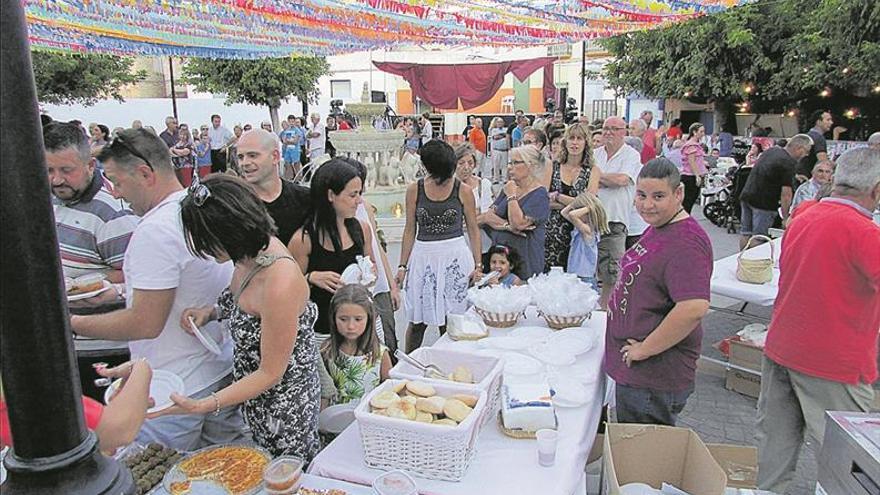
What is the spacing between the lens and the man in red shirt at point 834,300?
243 cm

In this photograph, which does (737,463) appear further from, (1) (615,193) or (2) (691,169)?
(2) (691,169)

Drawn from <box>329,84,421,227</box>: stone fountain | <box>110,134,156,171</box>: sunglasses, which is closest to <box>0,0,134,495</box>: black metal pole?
<box>110,134,156,171</box>: sunglasses

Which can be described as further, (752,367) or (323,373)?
(752,367)

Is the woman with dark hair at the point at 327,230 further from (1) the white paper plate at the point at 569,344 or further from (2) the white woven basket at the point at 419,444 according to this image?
(2) the white woven basket at the point at 419,444

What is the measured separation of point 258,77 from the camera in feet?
51.2

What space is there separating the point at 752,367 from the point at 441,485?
326 centimetres

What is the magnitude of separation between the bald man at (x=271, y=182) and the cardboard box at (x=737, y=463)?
90.5 inches

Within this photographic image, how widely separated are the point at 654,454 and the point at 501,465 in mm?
818

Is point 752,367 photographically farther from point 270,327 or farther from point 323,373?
point 270,327

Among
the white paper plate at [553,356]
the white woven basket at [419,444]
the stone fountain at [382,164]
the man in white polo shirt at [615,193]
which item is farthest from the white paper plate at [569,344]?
the stone fountain at [382,164]

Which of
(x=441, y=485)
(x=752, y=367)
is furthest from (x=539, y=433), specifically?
(x=752, y=367)

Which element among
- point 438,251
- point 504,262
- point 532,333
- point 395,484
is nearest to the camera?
point 395,484

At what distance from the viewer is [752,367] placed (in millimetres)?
4121

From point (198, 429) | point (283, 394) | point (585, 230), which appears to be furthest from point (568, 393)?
point (585, 230)
